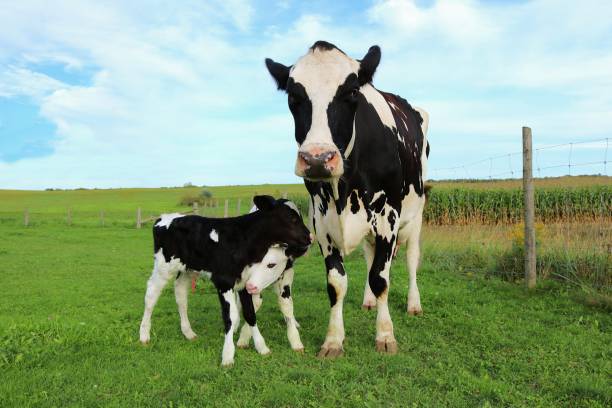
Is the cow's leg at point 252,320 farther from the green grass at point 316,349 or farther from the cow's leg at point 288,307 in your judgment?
the cow's leg at point 288,307

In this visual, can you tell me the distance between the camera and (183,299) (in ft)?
21.5

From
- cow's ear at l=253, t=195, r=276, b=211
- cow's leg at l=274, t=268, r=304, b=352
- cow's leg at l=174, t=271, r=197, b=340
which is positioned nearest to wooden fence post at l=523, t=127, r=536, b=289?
cow's leg at l=274, t=268, r=304, b=352

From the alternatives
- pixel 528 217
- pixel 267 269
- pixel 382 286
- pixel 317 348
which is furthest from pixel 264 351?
pixel 528 217

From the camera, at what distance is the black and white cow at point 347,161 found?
4.55 m

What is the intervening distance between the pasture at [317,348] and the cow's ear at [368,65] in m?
2.76

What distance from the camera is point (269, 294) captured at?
9070 mm

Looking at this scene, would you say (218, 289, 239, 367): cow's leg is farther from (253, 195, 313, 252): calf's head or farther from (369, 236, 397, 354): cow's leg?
(369, 236, 397, 354): cow's leg

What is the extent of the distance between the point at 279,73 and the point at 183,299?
304 cm

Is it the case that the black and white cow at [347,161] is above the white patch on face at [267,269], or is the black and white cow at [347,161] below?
above

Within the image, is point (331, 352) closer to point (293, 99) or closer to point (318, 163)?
point (318, 163)

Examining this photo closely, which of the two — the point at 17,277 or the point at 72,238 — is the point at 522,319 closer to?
the point at 17,277

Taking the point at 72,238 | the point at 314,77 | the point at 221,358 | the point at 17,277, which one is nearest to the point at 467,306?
the point at 221,358

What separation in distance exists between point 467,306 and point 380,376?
3.28 metres

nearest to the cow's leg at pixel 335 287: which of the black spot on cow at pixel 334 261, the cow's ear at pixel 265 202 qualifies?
the black spot on cow at pixel 334 261
